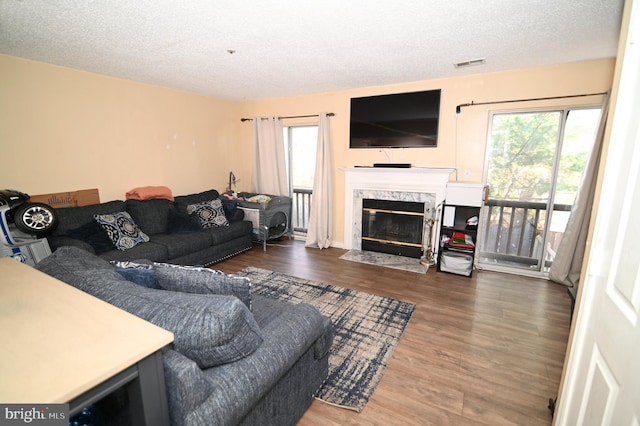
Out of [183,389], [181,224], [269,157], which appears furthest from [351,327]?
[269,157]

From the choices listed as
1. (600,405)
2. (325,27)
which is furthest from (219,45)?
(600,405)

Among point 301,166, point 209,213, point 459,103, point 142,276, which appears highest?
point 459,103

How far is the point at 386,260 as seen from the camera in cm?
412

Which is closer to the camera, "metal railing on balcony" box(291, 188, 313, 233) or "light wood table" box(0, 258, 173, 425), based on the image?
"light wood table" box(0, 258, 173, 425)

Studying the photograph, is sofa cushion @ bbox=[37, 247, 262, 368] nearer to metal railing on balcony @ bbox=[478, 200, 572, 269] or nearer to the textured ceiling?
the textured ceiling

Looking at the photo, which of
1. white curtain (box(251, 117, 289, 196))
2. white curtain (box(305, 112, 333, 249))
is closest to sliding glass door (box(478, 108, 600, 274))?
white curtain (box(305, 112, 333, 249))

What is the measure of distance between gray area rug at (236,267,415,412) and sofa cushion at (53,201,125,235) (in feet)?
5.90

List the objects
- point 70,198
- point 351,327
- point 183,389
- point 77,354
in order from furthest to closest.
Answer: point 70,198
point 351,327
point 183,389
point 77,354

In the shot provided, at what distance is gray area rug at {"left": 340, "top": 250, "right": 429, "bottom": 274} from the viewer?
12.6ft

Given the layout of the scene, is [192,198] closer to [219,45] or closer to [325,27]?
[219,45]

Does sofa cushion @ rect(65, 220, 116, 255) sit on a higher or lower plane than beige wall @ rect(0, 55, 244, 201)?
lower

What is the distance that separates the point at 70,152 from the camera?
338 cm

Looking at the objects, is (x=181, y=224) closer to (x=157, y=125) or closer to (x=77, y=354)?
(x=157, y=125)

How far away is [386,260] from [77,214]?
3865 mm
